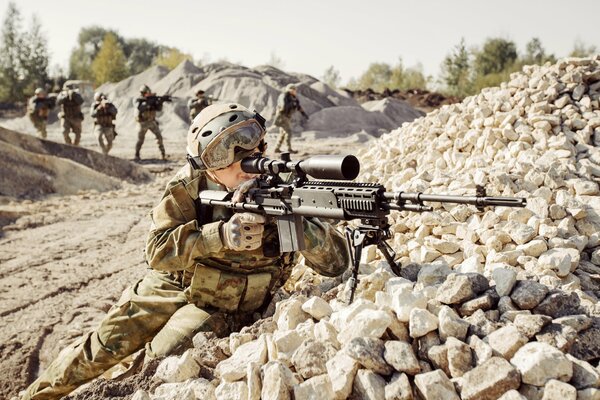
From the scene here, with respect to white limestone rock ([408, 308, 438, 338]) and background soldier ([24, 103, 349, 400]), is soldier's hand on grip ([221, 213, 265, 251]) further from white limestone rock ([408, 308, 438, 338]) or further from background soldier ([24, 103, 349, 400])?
white limestone rock ([408, 308, 438, 338])

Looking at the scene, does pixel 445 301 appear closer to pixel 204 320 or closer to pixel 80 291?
pixel 204 320

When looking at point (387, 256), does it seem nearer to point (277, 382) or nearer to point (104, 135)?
point (277, 382)

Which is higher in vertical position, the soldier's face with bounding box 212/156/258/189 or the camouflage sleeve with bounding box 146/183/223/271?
the soldier's face with bounding box 212/156/258/189

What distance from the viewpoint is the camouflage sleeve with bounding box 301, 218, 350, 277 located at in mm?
3121

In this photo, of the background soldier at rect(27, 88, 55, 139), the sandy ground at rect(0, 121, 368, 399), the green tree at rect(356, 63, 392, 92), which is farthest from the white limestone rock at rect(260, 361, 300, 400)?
the green tree at rect(356, 63, 392, 92)

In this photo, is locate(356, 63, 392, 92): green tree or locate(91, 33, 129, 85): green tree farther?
locate(356, 63, 392, 92): green tree

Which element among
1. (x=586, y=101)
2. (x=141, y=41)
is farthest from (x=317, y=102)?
(x=141, y=41)

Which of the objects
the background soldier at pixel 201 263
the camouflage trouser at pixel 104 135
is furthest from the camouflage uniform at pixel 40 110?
the background soldier at pixel 201 263

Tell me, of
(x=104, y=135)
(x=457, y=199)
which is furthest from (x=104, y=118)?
(x=457, y=199)

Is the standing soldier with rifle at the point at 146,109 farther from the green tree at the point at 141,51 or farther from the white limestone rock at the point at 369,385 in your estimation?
the green tree at the point at 141,51

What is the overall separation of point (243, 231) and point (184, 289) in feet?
2.23

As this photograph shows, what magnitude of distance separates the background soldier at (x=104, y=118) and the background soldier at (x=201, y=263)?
11651 mm

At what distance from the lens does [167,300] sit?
123 inches

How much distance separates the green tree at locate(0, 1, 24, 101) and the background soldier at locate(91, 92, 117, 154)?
29.0 meters
